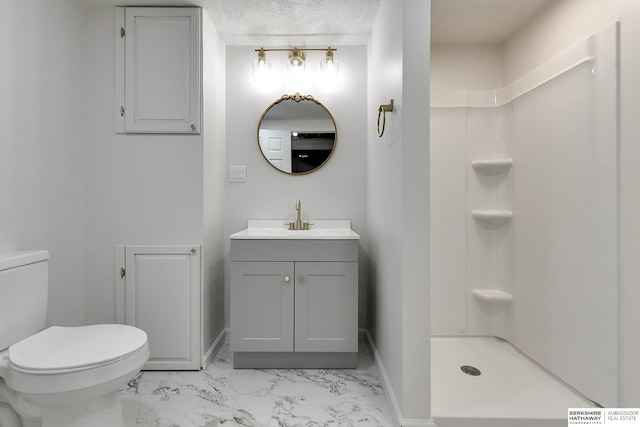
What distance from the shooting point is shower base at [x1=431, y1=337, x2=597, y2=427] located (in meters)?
1.38

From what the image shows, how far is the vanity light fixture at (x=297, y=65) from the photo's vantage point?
2.28 m

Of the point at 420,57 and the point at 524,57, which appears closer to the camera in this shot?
the point at 420,57

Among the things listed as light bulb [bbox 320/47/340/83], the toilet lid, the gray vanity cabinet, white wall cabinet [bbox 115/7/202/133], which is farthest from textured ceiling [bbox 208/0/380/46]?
the toilet lid

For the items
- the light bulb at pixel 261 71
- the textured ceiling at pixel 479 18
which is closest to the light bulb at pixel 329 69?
the light bulb at pixel 261 71

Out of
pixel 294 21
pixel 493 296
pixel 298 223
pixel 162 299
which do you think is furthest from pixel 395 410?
pixel 294 21

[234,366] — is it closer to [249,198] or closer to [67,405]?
[67,405]

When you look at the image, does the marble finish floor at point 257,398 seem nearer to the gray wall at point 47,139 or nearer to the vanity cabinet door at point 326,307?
the vanity cabinet door at point 326,307

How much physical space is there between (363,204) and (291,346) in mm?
1118

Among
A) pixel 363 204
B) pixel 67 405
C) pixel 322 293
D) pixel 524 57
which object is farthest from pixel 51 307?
pixel 524 57

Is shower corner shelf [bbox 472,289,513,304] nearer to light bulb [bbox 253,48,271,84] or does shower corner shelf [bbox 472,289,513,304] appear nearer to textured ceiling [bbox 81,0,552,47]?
textured ceiling [bbox 81,0,552,47]

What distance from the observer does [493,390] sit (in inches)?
63.5

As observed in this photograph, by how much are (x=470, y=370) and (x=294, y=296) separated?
1.10 meters

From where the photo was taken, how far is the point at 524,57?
201 cm

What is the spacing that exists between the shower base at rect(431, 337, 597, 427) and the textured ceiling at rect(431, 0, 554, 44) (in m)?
2.10
